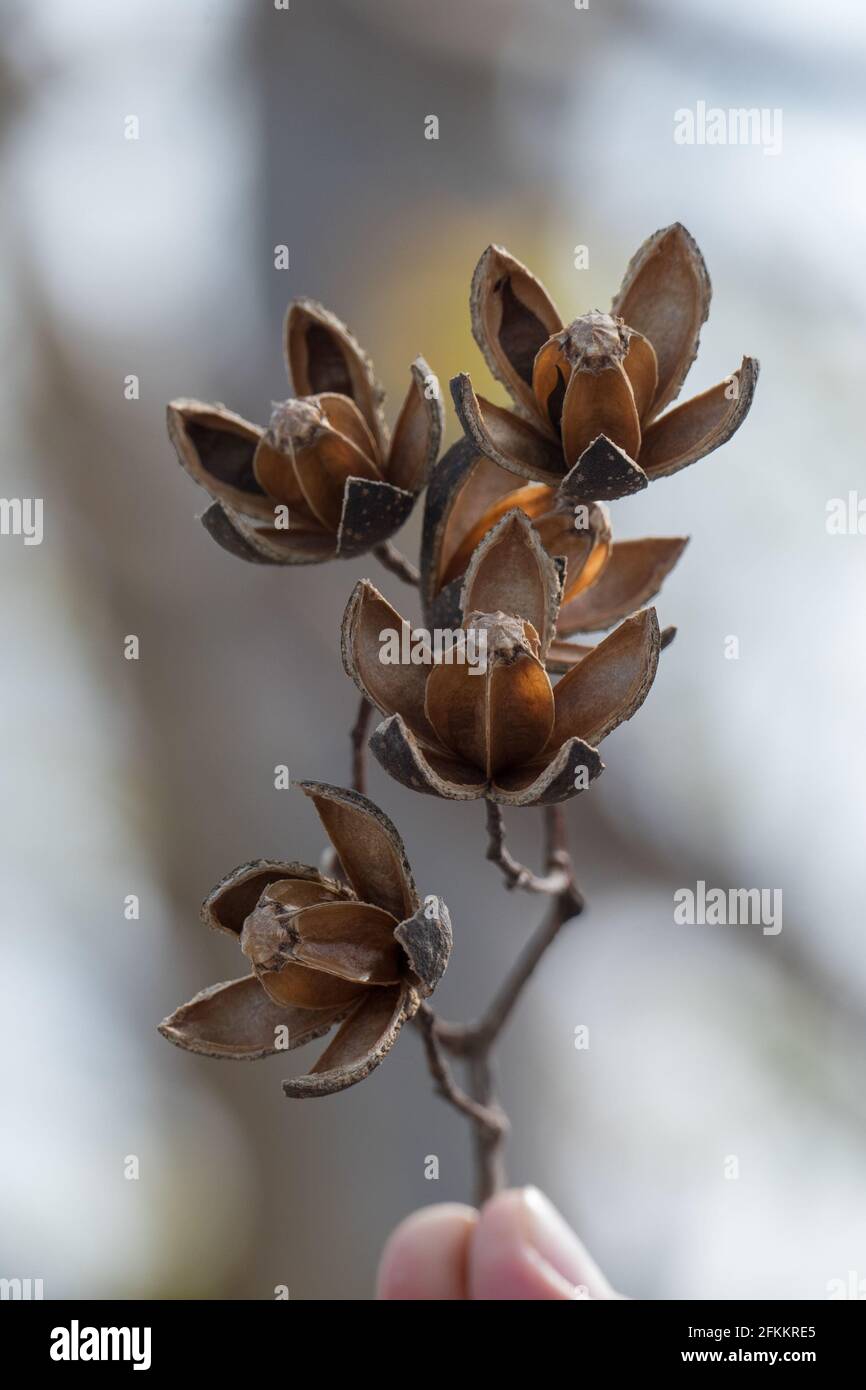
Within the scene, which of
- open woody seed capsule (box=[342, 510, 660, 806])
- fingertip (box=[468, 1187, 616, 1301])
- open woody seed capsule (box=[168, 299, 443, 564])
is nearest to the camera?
open woody seed capsule (box=[342, 510, 660, 806])

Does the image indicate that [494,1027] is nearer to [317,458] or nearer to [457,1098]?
[457,1098]

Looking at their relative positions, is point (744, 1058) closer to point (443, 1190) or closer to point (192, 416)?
point (443, 1190)

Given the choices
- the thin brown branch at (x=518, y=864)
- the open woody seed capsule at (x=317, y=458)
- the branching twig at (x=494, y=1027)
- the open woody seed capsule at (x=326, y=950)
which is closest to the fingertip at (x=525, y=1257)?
the branching twig at (x=494, y=1027)

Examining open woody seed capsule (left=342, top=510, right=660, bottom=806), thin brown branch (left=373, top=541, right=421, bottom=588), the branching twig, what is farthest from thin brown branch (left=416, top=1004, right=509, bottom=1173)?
thin brown branch (left=373, top=541, right=421, bottom=588)

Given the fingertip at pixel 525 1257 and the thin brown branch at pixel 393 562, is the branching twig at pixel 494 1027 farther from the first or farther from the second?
the thin brown branch at pixel 393 562

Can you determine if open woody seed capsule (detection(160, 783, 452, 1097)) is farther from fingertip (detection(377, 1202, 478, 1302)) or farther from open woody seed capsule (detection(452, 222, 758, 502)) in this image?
fingertip (detection(377, 1202, 478, 1302))

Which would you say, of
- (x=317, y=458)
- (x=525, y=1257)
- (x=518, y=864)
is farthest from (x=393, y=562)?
(x=525, y=1257)
